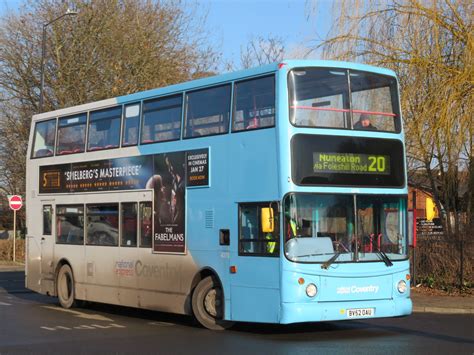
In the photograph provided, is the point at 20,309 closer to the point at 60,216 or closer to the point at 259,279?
the point at 60,216

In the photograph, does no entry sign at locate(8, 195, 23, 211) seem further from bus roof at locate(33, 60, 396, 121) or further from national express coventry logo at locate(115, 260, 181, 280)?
national express coventry logo at locate(115, 260, 181, 280)

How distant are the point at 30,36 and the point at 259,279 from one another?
26.8 meters

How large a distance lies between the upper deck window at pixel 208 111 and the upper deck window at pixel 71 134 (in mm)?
3844

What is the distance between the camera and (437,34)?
1875cm

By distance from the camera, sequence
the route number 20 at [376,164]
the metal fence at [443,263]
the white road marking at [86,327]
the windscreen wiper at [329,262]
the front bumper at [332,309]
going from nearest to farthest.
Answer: the front bumper at [332,309] < the windscreen wiper at [329,262] < the route number 20 at [376,164] < the white road marking at [86,327] < the metal fence at [443,263]

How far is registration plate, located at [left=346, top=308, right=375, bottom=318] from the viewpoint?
1276 centimetres

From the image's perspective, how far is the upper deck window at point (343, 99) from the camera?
504 inches

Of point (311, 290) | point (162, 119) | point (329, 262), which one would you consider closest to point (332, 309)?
point (311, 290)

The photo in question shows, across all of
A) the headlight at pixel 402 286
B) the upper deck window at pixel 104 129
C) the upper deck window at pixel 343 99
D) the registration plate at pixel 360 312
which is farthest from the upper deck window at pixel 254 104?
the upper deck window at pixel 104 129

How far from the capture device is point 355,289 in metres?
12.8

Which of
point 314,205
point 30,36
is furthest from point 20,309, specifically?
point 30,36

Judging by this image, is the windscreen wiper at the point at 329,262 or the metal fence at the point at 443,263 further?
the metal fence at the point at 443,263

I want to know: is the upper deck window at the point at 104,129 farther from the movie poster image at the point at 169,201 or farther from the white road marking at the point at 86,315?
the white road marking at the point at 86,315

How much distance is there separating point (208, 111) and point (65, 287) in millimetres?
6366
